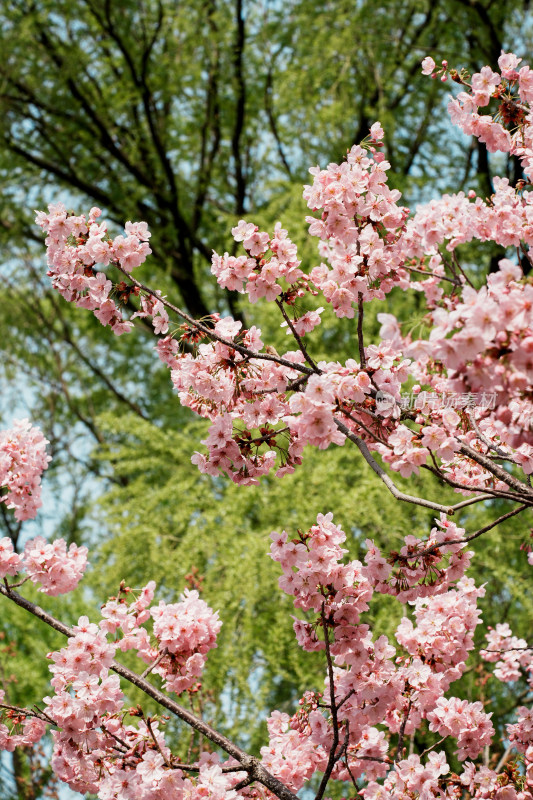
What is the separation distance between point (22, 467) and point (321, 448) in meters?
1.64

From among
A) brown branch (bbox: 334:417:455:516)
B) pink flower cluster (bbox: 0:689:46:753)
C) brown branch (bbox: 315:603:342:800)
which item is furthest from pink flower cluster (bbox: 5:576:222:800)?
brown branch (bbox: 334:417:455:516)

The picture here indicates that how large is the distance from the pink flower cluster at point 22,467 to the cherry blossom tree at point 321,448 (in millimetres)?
305

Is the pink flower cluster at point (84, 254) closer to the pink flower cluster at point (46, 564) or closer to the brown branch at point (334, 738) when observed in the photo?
the pink flower cluster at point (46, 564)

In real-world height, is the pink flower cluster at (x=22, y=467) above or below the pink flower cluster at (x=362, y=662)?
above

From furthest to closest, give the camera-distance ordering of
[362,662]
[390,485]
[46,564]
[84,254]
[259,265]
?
[46,564] → [362,662] → [259,265] → [84,254] → [390,485]

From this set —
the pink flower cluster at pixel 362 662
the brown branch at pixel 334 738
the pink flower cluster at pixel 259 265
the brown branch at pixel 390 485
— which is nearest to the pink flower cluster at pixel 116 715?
the brown branch at pixel 334 738

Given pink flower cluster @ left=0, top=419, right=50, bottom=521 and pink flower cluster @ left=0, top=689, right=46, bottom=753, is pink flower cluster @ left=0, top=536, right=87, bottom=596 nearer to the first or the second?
pink flower cluster @ left=0, top=419, right=50, bottom=521

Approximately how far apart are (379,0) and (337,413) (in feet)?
24.0

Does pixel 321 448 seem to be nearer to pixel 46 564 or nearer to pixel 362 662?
pixel 362 662

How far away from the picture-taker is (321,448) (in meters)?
2.34

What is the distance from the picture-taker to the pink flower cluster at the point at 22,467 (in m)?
3.36

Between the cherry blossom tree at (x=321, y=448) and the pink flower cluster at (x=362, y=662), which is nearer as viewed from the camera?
the cherry blossom tree at (x=321, y=448)

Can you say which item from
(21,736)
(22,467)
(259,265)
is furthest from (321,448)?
(21,736)

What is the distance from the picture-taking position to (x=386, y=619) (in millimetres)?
5125
